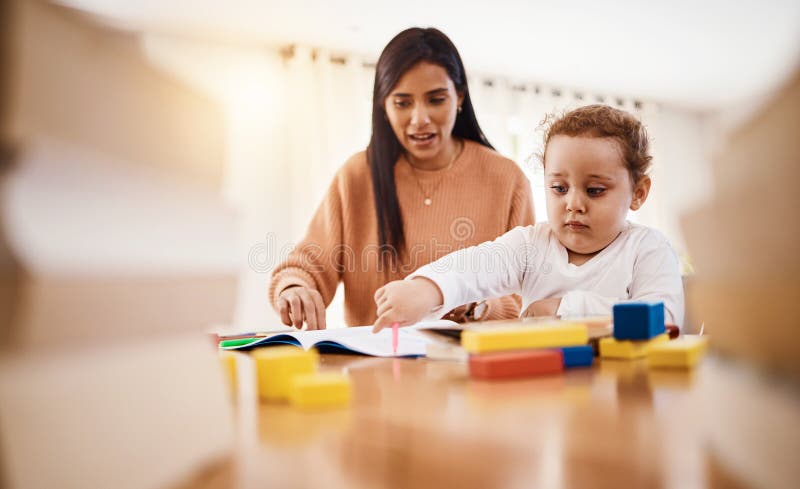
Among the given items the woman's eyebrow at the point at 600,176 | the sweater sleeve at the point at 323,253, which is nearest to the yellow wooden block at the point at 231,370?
the woman's eyebrow at the point at 600,176

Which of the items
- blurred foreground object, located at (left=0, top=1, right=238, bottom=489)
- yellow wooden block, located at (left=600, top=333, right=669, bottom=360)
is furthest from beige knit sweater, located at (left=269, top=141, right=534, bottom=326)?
blurred foreground object, located at (left=0, top=1, right=238, bottom=489)

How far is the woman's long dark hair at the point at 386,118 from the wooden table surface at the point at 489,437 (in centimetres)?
113

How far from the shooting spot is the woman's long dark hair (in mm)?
1398

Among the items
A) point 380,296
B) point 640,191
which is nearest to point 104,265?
point 380,296

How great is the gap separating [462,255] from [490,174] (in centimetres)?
63

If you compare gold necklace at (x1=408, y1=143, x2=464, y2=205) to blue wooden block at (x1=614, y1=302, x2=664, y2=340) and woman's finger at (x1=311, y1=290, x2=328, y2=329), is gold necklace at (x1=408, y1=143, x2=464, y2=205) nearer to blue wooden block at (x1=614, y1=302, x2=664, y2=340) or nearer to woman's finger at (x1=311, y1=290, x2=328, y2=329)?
woman's finger at (x1=311, y1=290, x2=328, y2=329)

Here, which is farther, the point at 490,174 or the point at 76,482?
the point at 490,174

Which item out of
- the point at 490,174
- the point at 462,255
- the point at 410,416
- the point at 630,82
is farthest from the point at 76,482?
the point at 630,82

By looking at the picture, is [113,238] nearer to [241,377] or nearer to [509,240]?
[241,377]

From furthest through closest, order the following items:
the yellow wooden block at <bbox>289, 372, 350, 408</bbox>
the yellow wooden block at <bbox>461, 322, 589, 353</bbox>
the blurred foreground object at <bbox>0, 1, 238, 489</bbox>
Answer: the yellow wooden block at <bbox>461, 322, 589, 353</bbox> → the yellow wooden block at <bbox>289, 372, 350, 408</bbox> → the blurred foreground object at <bbox>0, 1, 238, 489</bbox>

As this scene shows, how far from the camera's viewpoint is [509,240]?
1.04 metres

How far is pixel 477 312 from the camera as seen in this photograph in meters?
1.22

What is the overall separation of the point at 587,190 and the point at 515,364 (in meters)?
0.58

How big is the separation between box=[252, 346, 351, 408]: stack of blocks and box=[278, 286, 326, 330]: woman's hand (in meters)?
0.76
